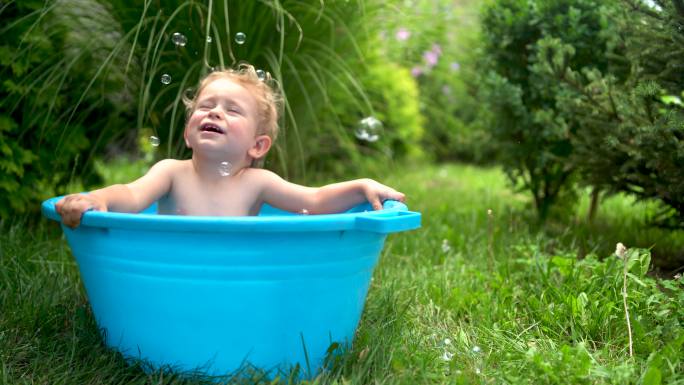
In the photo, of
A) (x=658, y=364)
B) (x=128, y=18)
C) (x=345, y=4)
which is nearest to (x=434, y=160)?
(x=345, y=4)

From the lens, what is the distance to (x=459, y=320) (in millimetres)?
1872

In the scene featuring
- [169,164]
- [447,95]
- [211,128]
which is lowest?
[447,95]

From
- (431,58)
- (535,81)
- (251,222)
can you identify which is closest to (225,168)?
(251,222)

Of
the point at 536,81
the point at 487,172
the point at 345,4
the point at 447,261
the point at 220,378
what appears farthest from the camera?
the point at 487,172

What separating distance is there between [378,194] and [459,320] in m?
0.47

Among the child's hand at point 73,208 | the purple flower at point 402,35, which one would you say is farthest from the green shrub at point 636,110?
the purple flower at point 402,35

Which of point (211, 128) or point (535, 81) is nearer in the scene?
point (211, 128)

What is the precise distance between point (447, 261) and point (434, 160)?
4.48 m

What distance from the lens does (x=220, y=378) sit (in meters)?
1.42

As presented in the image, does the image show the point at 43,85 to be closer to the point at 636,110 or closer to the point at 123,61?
the point at 123,61

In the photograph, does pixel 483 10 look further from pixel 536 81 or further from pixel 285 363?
pixel 285 363

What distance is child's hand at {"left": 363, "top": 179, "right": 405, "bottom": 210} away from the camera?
1.60m

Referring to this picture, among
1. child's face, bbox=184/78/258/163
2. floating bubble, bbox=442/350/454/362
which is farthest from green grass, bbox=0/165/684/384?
child's face, bbox=184/78/258/163

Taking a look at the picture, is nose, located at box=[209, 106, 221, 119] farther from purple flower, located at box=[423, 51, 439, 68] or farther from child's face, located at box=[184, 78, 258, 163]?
purple flower, located at box=[423, 51, 439, 68]
